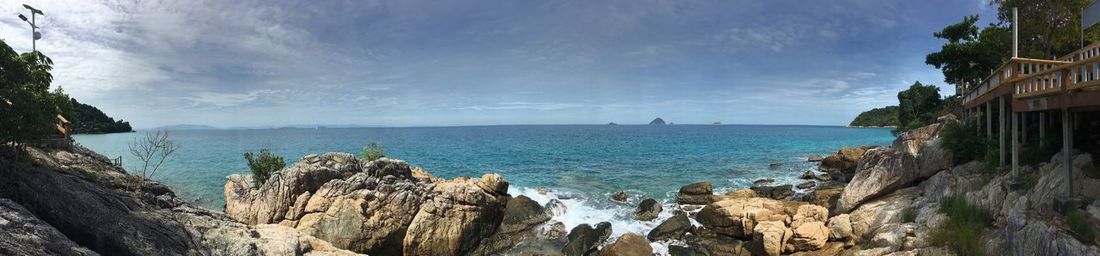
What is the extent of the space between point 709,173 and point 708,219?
20.4 m

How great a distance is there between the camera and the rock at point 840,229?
16.1 m

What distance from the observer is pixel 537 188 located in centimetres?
3212

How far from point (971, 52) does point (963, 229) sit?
23.1 m

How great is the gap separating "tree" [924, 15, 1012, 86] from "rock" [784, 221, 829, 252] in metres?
19.8

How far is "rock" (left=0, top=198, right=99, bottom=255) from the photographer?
26.9 feet

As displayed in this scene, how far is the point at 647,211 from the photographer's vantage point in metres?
23.7

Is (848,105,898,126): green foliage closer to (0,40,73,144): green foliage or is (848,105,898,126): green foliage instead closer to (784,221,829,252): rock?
(784,221,829,252): rock

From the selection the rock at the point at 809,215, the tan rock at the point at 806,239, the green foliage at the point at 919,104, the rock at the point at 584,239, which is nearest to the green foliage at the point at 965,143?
the rock at the point at 809,215

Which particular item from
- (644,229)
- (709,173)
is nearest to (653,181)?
(709,173)

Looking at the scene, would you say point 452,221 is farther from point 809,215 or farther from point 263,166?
point 809,215

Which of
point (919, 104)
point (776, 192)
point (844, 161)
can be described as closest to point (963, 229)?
point (776, 192)

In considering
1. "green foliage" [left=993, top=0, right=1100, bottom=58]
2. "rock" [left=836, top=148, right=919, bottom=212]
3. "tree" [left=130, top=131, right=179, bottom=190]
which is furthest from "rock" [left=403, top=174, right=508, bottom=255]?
"green foliage" [left=993, top=0, right=1100, bottom=58]

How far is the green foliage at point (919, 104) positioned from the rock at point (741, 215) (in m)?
49.5

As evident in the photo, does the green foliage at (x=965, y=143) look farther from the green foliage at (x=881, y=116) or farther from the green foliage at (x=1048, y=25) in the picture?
the green foliage at (x=881, y=116)
